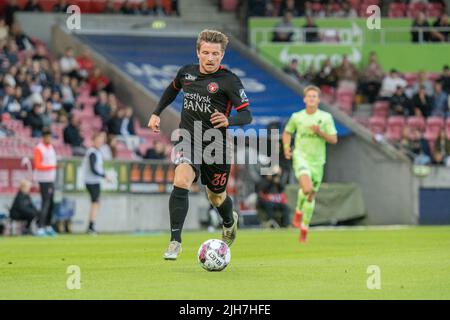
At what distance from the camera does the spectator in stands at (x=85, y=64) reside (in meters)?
32.6

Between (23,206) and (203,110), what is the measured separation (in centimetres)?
1312

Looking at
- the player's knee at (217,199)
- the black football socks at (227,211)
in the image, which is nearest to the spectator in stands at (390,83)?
the black football socks at (227,211)

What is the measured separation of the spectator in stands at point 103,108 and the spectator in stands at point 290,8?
29.1 feet

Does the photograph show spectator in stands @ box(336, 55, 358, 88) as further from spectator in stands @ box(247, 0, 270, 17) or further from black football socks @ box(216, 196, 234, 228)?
black football socks @ box(216, 196, 234, 228)

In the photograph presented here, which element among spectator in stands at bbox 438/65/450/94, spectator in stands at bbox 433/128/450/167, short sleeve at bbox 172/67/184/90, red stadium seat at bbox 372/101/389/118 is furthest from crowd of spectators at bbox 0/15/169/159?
short sleeve at bbox 172/67/184/90

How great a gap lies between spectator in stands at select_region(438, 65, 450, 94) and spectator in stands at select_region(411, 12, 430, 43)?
216 cm

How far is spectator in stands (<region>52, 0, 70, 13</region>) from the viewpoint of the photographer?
3569cm

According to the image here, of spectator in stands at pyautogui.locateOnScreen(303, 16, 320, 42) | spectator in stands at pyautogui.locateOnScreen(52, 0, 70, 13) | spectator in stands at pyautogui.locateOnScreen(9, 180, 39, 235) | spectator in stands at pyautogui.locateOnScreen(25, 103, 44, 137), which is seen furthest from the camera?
spectator in stands at pyautogui.locateOnScreen(303, 16, 320, 42)

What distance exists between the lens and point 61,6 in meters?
35.7

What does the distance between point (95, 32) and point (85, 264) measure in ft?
76.4

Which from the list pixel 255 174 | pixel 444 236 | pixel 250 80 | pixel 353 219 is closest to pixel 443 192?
pixel 353 219

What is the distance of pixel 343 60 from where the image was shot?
115 feet

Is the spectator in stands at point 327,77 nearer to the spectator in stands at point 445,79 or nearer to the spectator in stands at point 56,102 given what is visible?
the spectator in stands at point 445,79

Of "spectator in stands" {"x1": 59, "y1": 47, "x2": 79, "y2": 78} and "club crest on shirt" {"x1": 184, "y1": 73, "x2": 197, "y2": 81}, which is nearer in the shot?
"club crest on shirt" {"x1": 184, "y1": 73, "x2": 197, "y2": 81}
